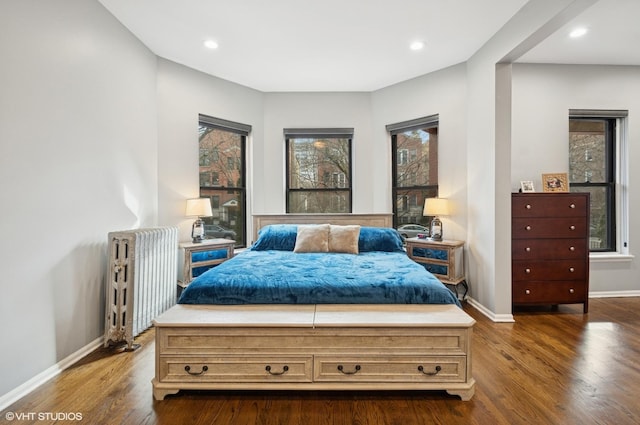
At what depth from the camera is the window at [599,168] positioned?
3.80 metres

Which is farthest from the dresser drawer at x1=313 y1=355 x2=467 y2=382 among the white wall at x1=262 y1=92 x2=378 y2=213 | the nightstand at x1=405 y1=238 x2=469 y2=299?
the white wall at x1=262 y1=92 x2=378 y2=213

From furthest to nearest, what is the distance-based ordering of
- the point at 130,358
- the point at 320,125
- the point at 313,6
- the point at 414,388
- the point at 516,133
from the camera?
the point at 320,125, the point at 516,133, the point at 313,6, the point at 130,358, the point at 414,388

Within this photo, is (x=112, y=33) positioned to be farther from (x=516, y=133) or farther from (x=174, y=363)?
(x=516, y=133)

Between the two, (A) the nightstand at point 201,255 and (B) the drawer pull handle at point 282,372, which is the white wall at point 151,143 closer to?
(A) the nightstand at point 201,255

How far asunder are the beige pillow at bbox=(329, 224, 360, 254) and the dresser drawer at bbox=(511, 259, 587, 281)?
159 cm

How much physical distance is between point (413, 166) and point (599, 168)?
2.20 m

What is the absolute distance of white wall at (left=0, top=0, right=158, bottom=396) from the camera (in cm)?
183

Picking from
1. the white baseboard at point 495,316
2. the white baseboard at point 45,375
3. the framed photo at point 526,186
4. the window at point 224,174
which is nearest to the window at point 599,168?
the framed photo at point 526,186

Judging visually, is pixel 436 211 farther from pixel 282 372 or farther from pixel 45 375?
pixel 45 375

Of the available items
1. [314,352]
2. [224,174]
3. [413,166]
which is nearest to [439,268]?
[413,166]

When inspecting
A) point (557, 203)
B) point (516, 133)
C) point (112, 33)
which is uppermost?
point (112, 33)

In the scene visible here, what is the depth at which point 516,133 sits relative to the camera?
11.9 feet

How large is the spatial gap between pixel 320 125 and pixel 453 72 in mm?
1761

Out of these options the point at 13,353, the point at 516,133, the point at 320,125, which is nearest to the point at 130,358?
the point at 13,353
